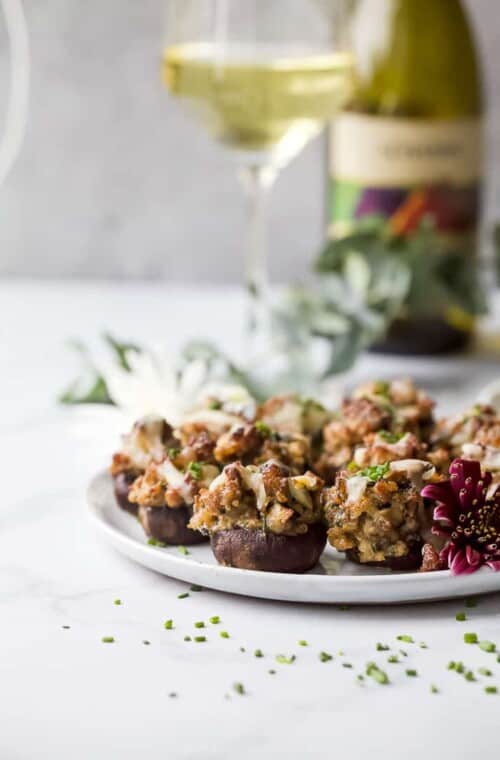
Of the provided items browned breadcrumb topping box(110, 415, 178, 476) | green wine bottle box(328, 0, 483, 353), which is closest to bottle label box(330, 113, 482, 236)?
green wine bottle box(328, 0, 483, 353)

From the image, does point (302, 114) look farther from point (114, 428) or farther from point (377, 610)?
point (377, 610)

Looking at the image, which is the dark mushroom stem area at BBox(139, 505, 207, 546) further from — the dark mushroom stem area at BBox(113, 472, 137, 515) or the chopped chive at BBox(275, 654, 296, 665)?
the chopped chive at BBox(275, 654, 296, 665)

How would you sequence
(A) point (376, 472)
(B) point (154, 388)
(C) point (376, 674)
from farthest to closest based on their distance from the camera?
(B) point (154, 388) < (A) point (376, 472) < (C) point (376, 674)

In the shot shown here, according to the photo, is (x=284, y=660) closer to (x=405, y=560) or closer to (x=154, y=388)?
(x=405, y=560)

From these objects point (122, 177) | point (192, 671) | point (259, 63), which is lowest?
point (192, 671)

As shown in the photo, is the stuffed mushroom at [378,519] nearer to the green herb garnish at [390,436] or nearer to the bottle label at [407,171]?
the green herb garnish at [390,436]

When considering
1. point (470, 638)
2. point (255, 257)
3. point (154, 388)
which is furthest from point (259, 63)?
point (470, 638)
